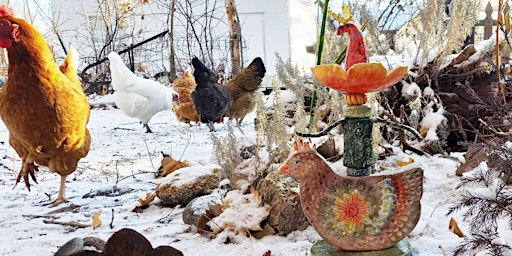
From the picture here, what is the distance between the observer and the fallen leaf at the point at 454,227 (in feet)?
4.17

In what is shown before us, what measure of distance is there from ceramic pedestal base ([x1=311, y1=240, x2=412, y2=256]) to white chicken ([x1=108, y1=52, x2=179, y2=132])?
247 centimetres

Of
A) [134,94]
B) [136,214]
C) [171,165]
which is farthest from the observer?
[134,94]

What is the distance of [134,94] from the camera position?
3.40 m

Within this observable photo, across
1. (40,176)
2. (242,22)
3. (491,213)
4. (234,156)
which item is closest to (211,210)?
(234,156)

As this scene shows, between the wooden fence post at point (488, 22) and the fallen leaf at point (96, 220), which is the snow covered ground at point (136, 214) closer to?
the fallen leaf at point (96, 220)

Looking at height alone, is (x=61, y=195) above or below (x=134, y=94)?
below

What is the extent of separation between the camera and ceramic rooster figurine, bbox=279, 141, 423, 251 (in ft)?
3.31

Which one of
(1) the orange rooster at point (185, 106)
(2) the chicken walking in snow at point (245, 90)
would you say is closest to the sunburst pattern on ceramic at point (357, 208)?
(2) the chicken walking in snow at point (245, 90)

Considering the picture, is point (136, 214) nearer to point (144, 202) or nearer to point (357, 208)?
point (144, 202)

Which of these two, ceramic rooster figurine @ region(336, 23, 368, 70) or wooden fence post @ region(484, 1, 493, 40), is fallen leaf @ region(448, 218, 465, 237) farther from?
wooden fence post @ region(484, 1, 493, 40)

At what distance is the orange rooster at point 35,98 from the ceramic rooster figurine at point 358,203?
93cm

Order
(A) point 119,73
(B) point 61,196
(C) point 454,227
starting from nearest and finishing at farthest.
Answer: (C) point 454,227 < (B) point 61,196 < (A) point 119,73

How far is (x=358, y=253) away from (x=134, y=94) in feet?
8.67

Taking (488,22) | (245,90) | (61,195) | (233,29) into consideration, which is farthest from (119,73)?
(488,22)
